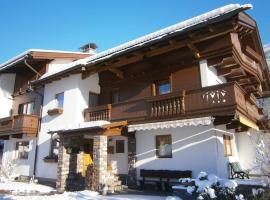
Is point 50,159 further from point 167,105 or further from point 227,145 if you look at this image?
point 227,145

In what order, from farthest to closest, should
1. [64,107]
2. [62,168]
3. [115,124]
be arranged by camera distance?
[64,107], [62,168], [115,124]

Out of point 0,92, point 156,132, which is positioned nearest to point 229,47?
point 156,132

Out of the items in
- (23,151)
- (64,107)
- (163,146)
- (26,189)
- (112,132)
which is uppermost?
(64,107)

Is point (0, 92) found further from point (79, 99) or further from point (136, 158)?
point (136, 158)

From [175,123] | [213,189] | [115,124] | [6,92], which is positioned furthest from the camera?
[6,92]

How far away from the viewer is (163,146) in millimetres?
13078

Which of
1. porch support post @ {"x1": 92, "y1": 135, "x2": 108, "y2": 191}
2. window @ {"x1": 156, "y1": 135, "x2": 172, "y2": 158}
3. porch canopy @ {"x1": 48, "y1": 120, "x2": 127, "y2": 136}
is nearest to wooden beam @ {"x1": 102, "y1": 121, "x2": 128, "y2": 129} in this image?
porch canopy @ {"x1": 48, "y1": 120, "x2": 127, "y2": 136}

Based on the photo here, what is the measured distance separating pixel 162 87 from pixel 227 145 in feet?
15.6

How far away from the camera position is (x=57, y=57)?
19.2 metres

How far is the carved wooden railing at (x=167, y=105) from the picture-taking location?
11.3m

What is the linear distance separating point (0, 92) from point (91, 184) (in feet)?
45.8

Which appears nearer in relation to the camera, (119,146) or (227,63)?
(227,63)

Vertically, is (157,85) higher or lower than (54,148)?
higher

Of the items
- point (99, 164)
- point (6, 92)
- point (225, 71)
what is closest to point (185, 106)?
point (225, 71)
